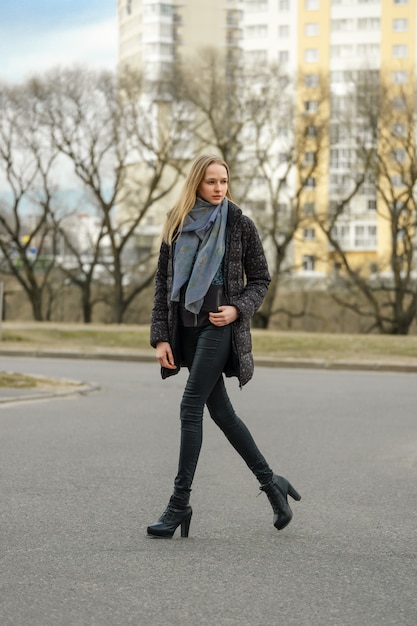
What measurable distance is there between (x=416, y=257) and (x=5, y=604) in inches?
1625

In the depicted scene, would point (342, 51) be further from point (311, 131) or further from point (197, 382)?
point (197, 382)

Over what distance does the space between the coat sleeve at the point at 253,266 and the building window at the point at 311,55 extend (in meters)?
101

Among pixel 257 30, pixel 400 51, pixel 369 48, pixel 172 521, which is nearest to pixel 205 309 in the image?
pixel 172 521

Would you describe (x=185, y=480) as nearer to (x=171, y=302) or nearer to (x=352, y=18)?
(x=171, y=302)

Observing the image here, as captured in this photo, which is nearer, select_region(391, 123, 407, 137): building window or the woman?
the woman

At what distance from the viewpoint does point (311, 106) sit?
46.1 meters

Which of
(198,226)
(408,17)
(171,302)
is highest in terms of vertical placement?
(408,17)

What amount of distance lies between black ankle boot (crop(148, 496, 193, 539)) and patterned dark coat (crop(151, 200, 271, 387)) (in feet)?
2.09

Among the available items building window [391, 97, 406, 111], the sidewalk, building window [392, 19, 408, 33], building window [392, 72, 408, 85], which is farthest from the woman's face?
building window [392, 19, 408, 33]

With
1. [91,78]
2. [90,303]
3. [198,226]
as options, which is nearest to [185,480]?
[198,226]

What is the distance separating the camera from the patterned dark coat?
551 centimetres

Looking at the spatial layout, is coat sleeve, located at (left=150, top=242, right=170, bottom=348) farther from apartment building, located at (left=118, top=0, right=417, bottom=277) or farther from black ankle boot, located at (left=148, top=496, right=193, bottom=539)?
apartment building, located at (left=118, top=0, right=417, bottom=277)

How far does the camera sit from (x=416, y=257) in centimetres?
4441

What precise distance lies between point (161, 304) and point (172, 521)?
1029 millimetres
